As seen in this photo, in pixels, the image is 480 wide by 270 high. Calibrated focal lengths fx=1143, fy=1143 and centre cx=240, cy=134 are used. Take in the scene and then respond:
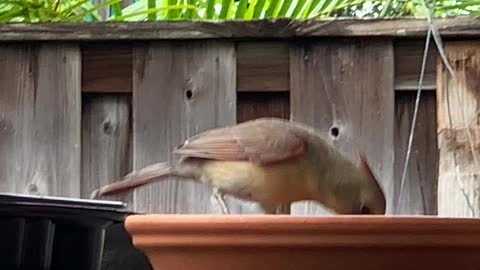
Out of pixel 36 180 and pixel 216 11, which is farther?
pixel 216 11

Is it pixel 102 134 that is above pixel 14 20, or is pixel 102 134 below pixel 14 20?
below

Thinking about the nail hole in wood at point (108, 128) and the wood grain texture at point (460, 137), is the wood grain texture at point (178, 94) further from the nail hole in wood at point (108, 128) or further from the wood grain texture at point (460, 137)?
the wood grain texture at point (460, 137)

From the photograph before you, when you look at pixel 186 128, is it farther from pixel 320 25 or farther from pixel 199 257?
pixel 199 257

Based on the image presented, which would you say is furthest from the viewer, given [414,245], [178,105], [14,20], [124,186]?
[14,20]

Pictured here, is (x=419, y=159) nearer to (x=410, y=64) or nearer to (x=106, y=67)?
(x=410, y=64)

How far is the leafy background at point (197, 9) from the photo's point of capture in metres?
1.82

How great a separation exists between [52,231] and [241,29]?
647 millimetres

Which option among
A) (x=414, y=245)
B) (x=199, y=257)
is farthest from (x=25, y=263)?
(x=414, y=245)

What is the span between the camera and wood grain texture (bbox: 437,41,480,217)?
5.16 ft

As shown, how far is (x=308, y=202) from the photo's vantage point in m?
1.71

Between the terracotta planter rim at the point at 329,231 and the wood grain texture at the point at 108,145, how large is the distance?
70cm

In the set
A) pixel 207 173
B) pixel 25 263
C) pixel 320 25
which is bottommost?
pixel 25 263

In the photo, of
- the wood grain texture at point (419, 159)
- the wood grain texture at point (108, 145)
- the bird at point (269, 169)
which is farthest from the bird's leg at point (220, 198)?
the wood grain texture at point (419, 159)

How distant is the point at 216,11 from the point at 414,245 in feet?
3.39
